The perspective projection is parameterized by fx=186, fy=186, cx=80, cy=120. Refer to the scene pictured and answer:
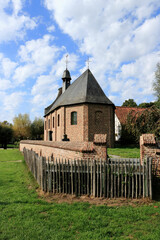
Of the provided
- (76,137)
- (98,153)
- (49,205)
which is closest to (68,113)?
(76,137)

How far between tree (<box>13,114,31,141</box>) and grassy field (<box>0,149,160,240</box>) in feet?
170

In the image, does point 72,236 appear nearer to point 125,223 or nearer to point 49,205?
point 125,223

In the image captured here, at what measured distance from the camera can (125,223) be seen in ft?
13.6

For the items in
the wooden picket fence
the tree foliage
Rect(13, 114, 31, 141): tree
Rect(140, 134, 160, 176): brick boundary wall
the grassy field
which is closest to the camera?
the grassy field

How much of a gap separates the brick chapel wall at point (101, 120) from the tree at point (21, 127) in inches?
1497

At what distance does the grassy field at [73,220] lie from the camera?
3643mm

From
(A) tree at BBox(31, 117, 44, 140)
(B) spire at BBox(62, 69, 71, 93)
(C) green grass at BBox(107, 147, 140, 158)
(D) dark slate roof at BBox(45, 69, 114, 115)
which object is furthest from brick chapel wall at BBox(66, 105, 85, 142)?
(A) tree at BBox(31, 117, 44, 140)

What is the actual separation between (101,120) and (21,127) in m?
39.5

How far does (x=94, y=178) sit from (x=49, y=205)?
5.16 ft

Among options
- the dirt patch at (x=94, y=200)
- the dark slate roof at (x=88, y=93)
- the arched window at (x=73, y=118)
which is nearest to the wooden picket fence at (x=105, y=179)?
the dirt patch at (x=94, y=200)

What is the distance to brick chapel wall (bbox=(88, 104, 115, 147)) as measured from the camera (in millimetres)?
21478

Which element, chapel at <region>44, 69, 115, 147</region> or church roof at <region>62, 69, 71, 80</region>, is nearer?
chapel at <region>44, 69, 115, 147</region>

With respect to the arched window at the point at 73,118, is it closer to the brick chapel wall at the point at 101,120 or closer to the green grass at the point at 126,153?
the brick chapel wall at the point at 101,120

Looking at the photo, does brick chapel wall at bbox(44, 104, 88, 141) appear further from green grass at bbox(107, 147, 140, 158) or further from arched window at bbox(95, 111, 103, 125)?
green grass at bbox(107, 147, 140, 158)
